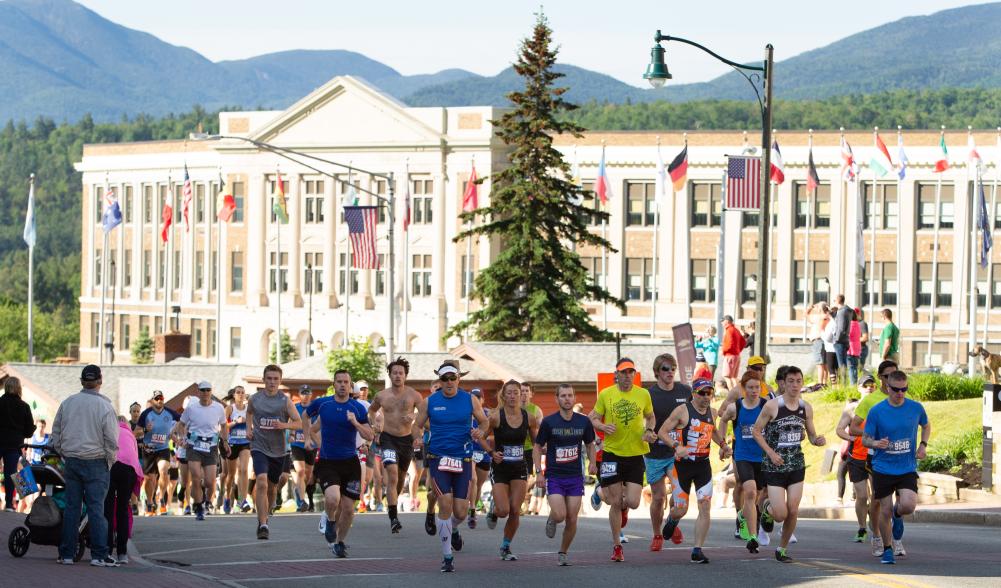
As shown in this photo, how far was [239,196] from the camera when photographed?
101m

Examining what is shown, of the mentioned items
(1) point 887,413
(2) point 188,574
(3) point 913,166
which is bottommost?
(2) point 188,574

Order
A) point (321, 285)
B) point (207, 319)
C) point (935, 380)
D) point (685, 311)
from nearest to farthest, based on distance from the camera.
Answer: point (935, 380)
point (685, 311)
point (321, 285)
point (207, 319)

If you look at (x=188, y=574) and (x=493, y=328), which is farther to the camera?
(x=493, y=328)

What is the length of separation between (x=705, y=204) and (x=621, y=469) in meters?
70.6

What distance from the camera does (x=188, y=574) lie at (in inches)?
659

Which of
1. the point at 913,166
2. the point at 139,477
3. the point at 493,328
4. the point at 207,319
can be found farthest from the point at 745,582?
the point at 207,319

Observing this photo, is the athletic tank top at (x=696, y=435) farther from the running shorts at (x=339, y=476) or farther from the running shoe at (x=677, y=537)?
the running shorts at (x=339, y=476)

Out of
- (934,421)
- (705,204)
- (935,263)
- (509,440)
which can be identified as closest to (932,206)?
(935,263)

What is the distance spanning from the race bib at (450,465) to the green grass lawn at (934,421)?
1394 cm

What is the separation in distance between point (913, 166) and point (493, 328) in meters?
27.0

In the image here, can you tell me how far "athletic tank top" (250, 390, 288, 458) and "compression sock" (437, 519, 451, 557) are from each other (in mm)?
3741

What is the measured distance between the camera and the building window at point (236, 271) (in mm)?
101750

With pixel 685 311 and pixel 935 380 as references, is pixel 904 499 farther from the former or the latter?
pixel 685 311

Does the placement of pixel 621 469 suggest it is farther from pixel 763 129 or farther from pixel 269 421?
pixel 763 129
